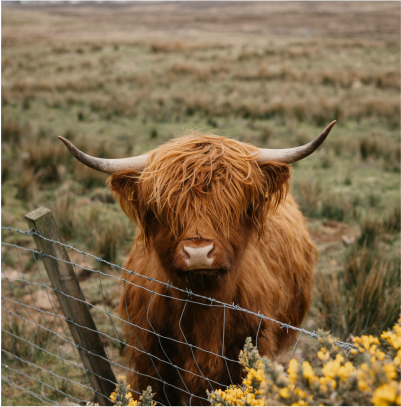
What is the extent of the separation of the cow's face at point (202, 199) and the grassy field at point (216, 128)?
558 millimetres

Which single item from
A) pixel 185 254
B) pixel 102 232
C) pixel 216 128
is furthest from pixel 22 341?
pixel 216 128

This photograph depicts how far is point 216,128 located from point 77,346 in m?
5.88

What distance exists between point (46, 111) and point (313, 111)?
9141mm

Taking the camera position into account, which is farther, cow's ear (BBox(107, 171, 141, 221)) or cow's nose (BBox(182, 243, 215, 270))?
cow's ear (BBox(107, 171, 141, 221))

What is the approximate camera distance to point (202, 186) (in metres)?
1.91

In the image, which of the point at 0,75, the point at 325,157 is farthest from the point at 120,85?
the point at 325,157

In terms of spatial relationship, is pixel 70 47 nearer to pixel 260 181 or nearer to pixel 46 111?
pixel 46 111

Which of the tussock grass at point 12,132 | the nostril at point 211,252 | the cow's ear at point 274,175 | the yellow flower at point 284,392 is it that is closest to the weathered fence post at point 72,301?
the nostril at point 211,252

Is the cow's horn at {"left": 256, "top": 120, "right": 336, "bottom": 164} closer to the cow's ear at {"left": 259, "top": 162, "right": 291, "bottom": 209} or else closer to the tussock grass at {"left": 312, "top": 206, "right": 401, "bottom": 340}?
the cow's ear at {"left": 259, "top": 162, "right": 291, "bottom": 209}

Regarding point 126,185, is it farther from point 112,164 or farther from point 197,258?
point 197,258

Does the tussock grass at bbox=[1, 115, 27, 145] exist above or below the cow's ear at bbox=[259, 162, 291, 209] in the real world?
below

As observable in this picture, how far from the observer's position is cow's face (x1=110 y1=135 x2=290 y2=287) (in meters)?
1.75

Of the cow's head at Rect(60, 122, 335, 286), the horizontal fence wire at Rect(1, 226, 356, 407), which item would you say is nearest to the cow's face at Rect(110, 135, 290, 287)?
the cow's head at Rect(60, 122, 335, 286)

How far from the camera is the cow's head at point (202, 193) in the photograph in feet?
5.80
